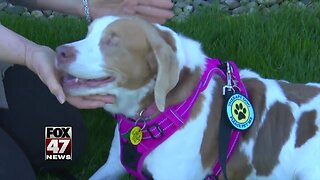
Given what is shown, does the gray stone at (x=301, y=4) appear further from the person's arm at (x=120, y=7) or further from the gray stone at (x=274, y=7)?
the person's arm at (x=120, y=7)

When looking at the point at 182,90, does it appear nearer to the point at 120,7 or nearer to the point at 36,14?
the point at 120,7

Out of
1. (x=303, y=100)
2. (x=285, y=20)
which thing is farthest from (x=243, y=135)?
(x=285, y=20)

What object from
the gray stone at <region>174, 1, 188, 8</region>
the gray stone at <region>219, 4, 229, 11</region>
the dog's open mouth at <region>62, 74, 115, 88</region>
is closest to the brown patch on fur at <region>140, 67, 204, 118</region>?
the dog's open mouth at <region>62, 74, 115, 88</region>

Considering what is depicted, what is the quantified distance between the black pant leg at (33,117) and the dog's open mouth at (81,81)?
721mm

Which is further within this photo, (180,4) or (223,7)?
(180,4)

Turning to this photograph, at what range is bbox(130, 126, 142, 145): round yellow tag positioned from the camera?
9.89 feet

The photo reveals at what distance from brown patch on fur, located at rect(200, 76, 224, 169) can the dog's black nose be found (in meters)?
0.66

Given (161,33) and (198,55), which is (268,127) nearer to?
(198,55)

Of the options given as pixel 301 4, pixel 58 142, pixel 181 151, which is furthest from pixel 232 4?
pixel 181 151

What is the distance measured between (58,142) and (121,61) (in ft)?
3.01

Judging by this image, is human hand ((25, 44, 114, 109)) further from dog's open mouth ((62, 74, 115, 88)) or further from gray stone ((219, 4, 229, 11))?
gray stone ((219, 4, 229, 11))

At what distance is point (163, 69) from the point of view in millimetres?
2777

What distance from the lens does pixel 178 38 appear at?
2.96m

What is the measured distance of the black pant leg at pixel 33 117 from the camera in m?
3.51
